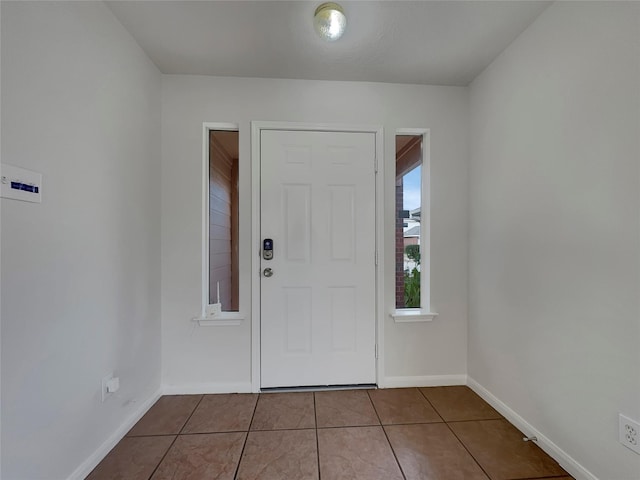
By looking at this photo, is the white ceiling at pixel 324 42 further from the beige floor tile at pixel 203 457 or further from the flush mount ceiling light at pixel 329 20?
the beige floor tile at pixel 203 457

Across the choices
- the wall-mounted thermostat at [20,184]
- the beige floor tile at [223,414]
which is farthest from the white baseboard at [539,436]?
the wall-mounted thermostat at [20,184]

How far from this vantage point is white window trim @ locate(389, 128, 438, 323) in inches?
84.2

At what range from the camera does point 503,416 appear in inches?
69.9

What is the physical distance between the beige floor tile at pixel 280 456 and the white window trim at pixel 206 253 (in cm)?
74

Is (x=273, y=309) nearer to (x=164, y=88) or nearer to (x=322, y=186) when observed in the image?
(x=322, y=186)

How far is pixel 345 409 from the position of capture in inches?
72.9

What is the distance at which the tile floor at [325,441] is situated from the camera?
4.45 ft

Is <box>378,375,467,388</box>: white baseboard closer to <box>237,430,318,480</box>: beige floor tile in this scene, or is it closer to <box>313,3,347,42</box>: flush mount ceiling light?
<box>237,430,318,480</box>: beige floor tile

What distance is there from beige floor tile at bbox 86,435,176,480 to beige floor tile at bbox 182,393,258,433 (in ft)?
0.51

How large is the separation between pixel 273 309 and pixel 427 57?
6.71ft

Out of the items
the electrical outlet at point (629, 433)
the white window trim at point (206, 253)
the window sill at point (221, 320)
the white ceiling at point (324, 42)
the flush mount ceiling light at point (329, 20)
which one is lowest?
the electrical outlet at point (629, 433)

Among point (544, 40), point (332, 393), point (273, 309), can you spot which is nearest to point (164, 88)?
point (273, 309)

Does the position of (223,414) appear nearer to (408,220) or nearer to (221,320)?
(221,320)

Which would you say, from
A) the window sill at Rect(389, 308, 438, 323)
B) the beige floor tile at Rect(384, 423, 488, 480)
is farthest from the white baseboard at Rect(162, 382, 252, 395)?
the window sill at Rect(389, 308, 438, 323)
